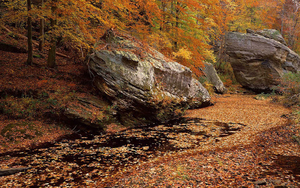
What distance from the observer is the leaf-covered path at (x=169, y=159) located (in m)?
5.34

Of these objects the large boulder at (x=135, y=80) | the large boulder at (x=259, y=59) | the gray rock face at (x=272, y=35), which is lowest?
the large boulder at (x=135, y=80)

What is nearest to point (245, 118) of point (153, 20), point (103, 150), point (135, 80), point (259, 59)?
A: point (135, 80)

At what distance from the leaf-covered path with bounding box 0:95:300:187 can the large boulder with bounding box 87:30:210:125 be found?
1580mm

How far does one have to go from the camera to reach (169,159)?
7.05m

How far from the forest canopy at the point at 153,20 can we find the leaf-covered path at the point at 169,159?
7468 millimetres

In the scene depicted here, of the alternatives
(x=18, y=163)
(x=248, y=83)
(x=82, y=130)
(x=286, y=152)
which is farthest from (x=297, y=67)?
(x=18, y=163)

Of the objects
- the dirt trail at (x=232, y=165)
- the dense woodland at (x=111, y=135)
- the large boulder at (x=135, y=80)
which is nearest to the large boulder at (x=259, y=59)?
the dense woodland at (x=111, y=135)

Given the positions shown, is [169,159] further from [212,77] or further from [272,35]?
[272,35]

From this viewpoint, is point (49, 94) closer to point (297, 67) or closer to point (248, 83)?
point (248, 83)

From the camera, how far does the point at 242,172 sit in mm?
5488

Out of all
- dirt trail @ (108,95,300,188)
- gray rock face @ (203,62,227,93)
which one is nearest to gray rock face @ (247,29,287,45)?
gray rock face @ (203,62,227,93)

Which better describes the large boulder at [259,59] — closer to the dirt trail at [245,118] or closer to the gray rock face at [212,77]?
the gray rock face at [212,77]

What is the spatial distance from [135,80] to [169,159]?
608 centimetres

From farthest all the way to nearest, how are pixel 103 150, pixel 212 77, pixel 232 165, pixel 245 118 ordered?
pixel 212 77
pixel 245 118
pixel 103 150
pixel 232 165
